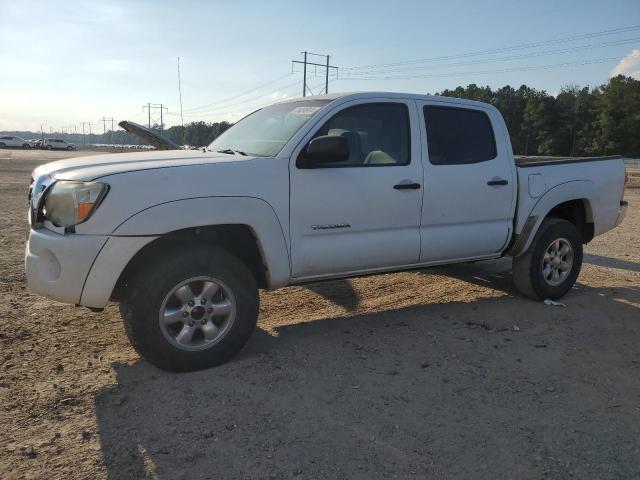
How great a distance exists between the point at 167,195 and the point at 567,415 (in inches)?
113

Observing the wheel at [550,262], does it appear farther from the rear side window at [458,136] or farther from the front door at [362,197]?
the front door at [362,197]

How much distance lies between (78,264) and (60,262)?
114 millimetres

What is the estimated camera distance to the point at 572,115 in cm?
8188

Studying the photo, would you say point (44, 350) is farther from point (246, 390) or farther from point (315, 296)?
point (315, 296)

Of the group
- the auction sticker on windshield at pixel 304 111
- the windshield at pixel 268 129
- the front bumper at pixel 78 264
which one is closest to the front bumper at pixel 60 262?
the front bumper at pixel 78 264

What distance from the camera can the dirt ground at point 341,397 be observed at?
9.16 feet

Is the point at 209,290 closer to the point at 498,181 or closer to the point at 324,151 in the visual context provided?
the point at 324,151

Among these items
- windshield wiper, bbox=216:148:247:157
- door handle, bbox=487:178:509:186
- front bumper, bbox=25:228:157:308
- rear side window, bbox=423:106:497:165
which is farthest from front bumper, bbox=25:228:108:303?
door handle, bbox=487:178:509:186

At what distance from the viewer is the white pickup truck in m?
3.40

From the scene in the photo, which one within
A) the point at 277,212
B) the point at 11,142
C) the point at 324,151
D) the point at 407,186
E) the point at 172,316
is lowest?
the point at 172,316

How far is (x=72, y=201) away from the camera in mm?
3367

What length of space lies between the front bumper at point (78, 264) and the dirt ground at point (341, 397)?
0.64m

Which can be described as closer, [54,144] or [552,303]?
[552,303]

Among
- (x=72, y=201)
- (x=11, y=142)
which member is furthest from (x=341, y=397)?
(x=11, y=142)
